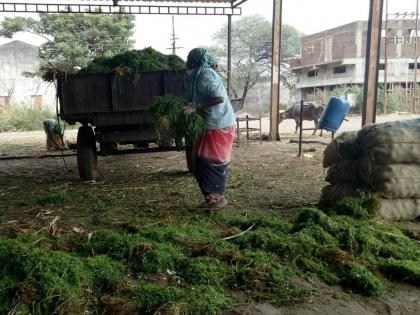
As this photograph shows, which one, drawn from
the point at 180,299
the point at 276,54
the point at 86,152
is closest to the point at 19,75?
the point at 276,54

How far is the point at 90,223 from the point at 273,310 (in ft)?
8.49

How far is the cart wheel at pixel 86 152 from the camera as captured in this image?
6.86 metres

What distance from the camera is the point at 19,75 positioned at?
36875 millimetres

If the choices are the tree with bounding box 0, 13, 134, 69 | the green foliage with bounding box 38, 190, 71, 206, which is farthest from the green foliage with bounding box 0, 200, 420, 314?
the tree with bounding box 0, 13, 134, 69

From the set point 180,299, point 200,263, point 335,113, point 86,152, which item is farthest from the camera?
point 335,113

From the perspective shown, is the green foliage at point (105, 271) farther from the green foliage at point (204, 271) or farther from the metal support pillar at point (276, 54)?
the metal support pillar at point (276, 54)

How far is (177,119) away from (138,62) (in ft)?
6.83

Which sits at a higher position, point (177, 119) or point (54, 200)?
point (177, 119)

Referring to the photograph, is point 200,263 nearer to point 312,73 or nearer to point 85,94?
point 85,94

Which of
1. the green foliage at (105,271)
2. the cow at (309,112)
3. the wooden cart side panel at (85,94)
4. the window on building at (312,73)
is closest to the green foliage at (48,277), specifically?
the green foliage at (105,271)

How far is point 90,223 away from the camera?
181 inches

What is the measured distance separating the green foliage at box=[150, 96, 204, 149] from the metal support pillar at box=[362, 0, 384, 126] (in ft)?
15.3

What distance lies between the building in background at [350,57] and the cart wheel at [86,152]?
3020cm

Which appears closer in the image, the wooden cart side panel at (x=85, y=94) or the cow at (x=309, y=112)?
the wooden cart side panel at (x=85, y=94)
